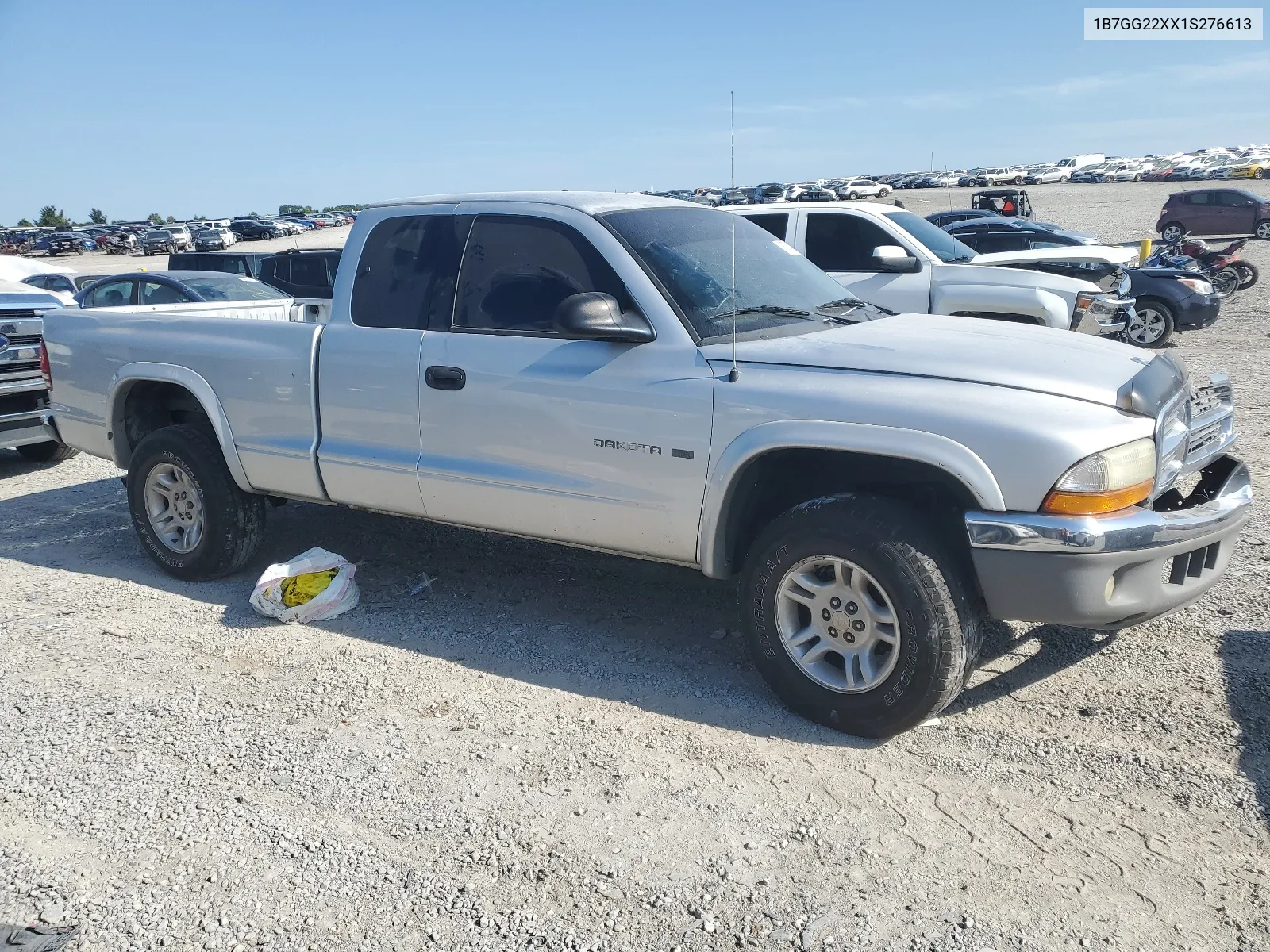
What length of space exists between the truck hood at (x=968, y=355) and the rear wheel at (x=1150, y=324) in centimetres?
1130

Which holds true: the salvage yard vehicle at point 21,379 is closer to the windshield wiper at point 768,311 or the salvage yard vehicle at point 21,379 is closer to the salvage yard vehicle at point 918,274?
the salvage yard vehicle at point 918,274

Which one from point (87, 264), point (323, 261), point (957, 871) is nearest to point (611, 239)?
point (957, 871)

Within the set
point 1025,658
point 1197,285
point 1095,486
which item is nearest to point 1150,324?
point 1197,285

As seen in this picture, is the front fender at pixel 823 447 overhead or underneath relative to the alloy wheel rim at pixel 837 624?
overhead

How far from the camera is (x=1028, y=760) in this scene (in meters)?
3.70

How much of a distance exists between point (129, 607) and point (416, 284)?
2.27m

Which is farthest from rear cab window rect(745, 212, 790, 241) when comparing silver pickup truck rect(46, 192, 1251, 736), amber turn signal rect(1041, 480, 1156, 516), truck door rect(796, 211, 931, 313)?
amber turn signal rect(1041, 480, 1156, 516)

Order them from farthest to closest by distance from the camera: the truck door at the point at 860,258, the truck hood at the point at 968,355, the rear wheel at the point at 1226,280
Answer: the rear wheel at the point at 1226,280, the truck door at the point at 860,258, the truck hood at the point at 968,355

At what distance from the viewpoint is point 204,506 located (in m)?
5.60

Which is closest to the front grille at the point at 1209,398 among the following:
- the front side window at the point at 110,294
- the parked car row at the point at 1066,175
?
the front side window at the point at 110,294

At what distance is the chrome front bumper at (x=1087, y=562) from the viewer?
3488mm

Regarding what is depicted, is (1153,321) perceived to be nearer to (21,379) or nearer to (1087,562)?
(1087,562)

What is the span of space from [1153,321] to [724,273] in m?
12.2

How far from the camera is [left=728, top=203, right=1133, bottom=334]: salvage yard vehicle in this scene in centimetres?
973
